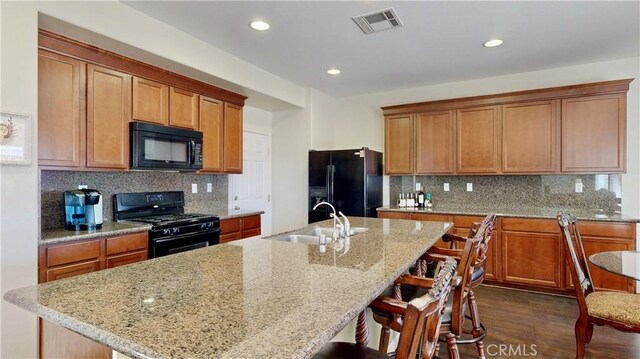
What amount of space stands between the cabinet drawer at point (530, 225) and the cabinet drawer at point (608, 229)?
0.24m

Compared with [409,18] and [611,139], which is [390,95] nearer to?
[409,18]

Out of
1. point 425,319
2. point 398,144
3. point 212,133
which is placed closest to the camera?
point 425,319

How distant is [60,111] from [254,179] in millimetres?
2722

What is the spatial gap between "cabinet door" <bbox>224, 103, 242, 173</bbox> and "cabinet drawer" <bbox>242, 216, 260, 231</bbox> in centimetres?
62

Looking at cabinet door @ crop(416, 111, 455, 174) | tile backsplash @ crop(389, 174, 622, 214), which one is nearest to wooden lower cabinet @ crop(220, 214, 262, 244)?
tile backsplash @ crop(389, 174, 622, 214)

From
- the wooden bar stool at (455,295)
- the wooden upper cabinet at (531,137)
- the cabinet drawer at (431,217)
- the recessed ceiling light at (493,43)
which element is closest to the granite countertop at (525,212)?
the cabinet drawer at (431,217)

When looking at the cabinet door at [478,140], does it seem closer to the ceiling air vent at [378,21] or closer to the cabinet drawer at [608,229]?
the cabinet drawer at [608,229]

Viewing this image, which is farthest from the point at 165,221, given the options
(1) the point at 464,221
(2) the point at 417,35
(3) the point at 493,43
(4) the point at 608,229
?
(4) the point at 608,229

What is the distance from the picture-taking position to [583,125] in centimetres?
372

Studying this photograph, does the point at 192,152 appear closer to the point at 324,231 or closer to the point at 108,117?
the point at 108,117

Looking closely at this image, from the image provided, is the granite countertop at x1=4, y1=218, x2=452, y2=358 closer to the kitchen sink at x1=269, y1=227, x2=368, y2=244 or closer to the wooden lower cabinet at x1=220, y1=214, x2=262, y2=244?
the kitchen sink at x1=269, y1=227, x2=368, y2=244

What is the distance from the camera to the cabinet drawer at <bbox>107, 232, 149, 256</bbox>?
258cm

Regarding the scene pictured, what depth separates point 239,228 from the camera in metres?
3.89

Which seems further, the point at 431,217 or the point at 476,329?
the point at 431,217
